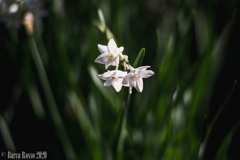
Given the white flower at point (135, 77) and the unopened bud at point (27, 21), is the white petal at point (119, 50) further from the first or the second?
the unopened bud at point (27, 21)

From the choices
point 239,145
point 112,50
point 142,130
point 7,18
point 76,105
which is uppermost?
point 7,18

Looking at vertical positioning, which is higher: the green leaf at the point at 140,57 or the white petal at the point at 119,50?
the white petal at the point at 119,50

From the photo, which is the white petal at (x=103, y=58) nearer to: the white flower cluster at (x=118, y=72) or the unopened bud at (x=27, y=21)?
the white flower cluster at (x=118, y=72)

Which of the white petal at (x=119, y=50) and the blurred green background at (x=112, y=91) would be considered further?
the blurred green background at (x=112, y=91)

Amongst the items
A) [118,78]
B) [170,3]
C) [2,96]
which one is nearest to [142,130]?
[118,78]

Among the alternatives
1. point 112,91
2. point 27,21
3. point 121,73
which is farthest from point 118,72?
point 112,91

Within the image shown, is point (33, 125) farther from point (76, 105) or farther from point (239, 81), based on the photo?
point (239, 81)

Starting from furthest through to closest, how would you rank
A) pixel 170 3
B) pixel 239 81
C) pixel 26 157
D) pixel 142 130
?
pixel 170 3 → pixel 26 157 → pixel 142 130 → pixel 239 81

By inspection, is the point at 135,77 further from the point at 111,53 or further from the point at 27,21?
the point at 27,21

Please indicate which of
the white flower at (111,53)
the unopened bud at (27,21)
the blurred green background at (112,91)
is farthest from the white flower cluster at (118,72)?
the unopened bud at (27,21)
